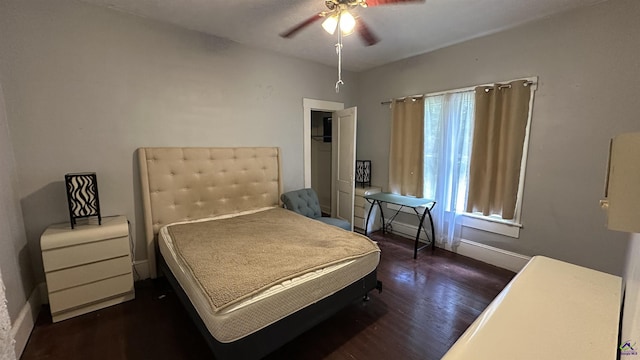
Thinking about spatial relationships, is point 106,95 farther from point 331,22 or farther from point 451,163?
point 451,163

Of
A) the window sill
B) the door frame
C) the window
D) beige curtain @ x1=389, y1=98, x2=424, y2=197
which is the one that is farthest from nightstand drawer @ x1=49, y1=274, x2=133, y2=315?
the window sill

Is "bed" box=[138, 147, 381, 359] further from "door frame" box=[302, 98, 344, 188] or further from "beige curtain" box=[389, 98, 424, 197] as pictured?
"beige curtain" box=[389, 98, 424, 197]

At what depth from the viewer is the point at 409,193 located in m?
3.75

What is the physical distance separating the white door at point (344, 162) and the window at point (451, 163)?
994 mm

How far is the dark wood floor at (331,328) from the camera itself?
1794 mm

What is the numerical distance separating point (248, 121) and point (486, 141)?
2793mm

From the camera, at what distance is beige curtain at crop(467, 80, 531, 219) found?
8.82ft

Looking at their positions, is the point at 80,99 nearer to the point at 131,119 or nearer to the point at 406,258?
the point at 131,119

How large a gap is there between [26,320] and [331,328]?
2228 millimetres

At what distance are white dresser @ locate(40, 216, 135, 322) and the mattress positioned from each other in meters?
0.51

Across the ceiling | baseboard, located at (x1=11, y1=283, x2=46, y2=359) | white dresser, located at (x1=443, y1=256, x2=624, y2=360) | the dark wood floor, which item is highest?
the ceiling

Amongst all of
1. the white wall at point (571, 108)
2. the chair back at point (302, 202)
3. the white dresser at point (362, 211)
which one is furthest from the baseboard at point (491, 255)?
the chair back at point (302, 202)

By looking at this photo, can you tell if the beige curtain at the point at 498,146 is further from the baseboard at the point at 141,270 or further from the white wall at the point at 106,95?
the baseboard at the point at 141,270

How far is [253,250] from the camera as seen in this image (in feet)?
6.75
